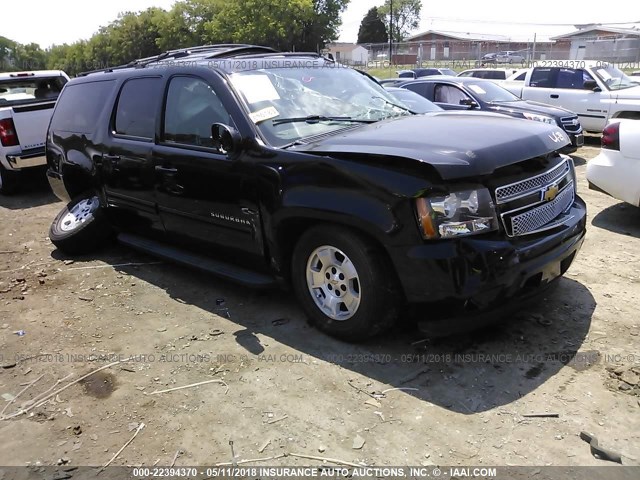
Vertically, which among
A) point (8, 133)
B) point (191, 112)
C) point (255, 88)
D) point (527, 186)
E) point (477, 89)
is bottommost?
point (8, 133)

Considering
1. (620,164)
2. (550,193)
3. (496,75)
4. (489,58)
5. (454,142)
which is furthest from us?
(489,58)

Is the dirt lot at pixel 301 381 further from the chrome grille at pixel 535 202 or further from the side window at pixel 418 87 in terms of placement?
the side window at pixel 418 87

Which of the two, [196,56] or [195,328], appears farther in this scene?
[196,56]

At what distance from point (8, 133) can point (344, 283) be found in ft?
24.5

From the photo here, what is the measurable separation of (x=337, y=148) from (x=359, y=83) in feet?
5.02

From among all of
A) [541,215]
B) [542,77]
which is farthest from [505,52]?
[541,215]

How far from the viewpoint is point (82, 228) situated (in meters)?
5.61

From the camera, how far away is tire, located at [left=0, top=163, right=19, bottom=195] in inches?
358

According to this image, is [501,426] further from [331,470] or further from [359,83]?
Result: [359,83]

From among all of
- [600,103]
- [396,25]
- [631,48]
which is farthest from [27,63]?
[600,103]

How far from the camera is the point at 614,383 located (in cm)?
309

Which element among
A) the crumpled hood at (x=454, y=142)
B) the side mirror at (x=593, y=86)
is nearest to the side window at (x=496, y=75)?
the side mirror at (x=593, y=86)

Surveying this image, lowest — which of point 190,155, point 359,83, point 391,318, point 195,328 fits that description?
point 195,328

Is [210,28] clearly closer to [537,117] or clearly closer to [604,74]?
[604,74]
